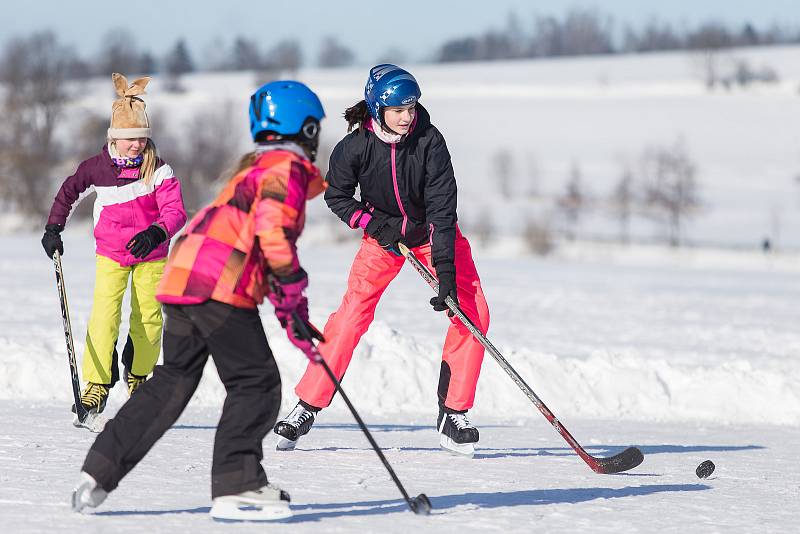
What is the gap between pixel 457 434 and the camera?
5617 mm

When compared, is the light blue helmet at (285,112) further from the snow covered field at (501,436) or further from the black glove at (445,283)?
the black glove at (445,283)

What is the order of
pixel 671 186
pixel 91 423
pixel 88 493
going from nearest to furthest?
pixel 88 493
pixel 91 423
pixel 671 186

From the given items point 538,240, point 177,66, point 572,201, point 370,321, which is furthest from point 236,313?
point 177,66

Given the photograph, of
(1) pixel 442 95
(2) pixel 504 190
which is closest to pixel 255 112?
(2) pixel 504 190

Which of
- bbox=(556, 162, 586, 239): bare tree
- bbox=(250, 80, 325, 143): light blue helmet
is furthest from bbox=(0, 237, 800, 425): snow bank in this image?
bbox=(556, 162, 586, 239): bare tree

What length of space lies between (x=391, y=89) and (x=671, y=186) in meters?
57.5

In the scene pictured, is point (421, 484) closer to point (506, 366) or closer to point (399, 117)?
point (506, 366)

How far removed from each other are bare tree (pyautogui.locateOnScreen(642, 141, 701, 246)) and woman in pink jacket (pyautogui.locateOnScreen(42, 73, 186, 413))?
170 feet

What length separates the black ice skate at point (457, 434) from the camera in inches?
220

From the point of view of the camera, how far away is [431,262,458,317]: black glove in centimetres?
530

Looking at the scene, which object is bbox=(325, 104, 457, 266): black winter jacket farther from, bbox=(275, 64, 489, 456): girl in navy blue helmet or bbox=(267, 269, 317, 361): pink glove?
bbox=(267, 269, 317, 361): pink glove

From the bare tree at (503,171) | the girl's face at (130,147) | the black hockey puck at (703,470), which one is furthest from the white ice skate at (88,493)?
the bare tree at (503,171)

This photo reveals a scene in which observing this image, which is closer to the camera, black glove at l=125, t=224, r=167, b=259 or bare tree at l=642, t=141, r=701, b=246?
black glove at l=125, t=224, r=167, b=259

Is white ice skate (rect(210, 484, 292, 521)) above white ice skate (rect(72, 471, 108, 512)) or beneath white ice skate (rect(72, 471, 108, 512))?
beneath
